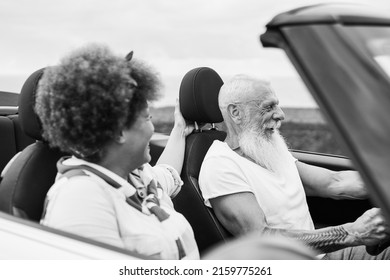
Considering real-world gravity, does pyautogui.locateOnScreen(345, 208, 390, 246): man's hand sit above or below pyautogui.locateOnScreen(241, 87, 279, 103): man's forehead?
below

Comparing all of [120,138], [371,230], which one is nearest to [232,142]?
[371,230]

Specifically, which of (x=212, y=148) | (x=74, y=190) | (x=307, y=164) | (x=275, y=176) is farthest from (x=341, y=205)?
(x=74, y=190)

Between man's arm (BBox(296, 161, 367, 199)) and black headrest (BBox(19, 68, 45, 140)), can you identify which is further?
man's arm (BBox(296, 161, 367, 199))

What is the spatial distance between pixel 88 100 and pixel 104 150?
7.5 inches

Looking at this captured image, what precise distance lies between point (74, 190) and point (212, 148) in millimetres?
1352

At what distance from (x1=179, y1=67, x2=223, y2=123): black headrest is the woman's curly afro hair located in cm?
113

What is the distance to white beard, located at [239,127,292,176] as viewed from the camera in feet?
10.1

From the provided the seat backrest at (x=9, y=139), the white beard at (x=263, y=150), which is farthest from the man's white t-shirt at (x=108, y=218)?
the seat backrest at (x=9, y=139)

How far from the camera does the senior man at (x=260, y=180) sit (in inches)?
113

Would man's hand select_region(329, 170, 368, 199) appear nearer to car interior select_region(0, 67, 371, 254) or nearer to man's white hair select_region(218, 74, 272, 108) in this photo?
car interior select_region(0, 67, 371, 254)

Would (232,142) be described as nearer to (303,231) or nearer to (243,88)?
(243,88)

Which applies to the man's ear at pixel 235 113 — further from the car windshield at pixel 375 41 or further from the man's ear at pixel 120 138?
the car windshield at pixel 375 41

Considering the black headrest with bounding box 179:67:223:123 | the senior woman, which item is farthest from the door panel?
the senior woman

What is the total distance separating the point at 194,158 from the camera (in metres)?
3.21
